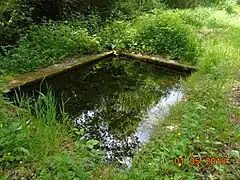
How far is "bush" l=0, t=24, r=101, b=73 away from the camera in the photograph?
19.3 feet

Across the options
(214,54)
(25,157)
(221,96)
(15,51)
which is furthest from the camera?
(15,51)

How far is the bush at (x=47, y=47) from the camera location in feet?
19.3

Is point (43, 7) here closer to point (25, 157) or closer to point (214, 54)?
point (214, 54)

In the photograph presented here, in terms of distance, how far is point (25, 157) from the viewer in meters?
2.81

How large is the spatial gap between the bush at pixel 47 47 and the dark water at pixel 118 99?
0.56 meters

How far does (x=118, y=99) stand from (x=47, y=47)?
250 centimetres

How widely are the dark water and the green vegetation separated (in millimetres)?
293

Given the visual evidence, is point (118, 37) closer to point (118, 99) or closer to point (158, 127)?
point (118, 99)

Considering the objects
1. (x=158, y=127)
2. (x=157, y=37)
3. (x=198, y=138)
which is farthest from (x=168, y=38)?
A: (x=198, y=138)

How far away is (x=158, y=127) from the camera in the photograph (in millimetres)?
3865

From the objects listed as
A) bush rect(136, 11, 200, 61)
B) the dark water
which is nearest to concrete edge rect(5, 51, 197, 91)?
the dark water

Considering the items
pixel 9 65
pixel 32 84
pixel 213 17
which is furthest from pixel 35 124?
pixel 213 17

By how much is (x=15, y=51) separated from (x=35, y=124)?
11.5 feet

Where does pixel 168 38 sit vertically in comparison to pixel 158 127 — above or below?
above
